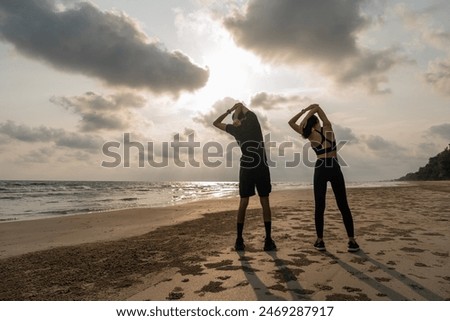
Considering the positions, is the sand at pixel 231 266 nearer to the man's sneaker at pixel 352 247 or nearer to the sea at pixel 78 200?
the man's sneaker at pixel 352 247

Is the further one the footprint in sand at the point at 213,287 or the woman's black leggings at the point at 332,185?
the woman's black leggings at the point at 332,185

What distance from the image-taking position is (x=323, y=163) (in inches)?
201

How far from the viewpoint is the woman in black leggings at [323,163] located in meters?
5.05

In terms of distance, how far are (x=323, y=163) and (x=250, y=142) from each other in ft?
4.28

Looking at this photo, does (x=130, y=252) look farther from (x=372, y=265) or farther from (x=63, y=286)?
(x=372, y=265)

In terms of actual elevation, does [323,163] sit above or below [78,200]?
above

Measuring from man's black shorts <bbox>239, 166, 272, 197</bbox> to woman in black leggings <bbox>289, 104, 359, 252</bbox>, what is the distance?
842 millimetres

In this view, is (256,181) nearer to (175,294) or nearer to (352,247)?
(352,247)

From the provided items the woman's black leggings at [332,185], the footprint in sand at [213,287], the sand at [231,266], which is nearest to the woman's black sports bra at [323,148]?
the woman's black leggings at [332,185]

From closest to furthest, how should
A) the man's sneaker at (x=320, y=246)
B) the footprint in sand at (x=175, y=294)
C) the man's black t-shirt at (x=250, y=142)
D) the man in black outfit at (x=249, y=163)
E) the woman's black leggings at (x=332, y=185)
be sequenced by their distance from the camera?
the footprint in sand at (x=175, y=294), the man's sneaker at (x=320, y=246), the woman's black leggings at (x=332, y=185), the man in black outfit at (x=249, y=163), the man's black t-shirt at (x=250, y=142)

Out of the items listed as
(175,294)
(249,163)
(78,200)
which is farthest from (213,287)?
(78,200)

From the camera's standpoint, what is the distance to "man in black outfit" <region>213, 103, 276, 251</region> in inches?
208

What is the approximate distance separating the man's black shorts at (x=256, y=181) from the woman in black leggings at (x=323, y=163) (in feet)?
2.76
